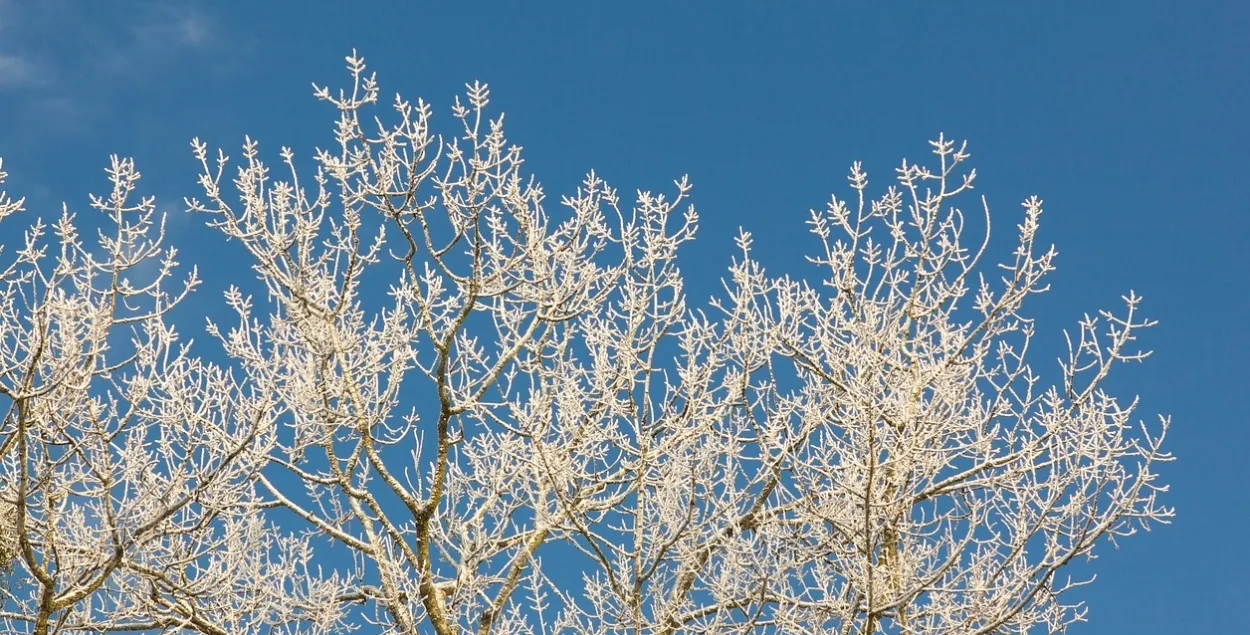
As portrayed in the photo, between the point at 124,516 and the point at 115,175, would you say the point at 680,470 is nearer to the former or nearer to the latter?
the point at 124,516

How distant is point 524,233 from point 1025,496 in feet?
14.4

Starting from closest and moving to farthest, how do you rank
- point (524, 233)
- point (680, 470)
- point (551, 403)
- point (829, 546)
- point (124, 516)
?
point (124, 516) < point (829, 546) < point (680, 470) < point (524, 233) < point (551, 403)

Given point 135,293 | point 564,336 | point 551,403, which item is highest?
point 564,336

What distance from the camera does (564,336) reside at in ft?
34.8

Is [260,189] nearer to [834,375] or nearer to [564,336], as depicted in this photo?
[564,336]

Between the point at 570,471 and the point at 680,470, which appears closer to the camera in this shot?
the point at 680,470

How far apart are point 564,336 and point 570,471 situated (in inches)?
70.8

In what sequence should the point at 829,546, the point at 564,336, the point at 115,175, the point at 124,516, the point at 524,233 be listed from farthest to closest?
the point at 564,336
the point at 524,233
the point at 829,546
the point at 115,175
the point at 124,516

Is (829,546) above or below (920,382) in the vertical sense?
below

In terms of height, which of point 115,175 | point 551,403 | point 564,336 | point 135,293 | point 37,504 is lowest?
point 37,504

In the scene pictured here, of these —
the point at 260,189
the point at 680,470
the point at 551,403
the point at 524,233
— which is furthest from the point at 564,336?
the point at 260,189

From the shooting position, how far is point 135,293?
292 inches

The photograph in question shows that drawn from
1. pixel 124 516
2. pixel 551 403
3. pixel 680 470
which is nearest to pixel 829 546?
pixel 680 470

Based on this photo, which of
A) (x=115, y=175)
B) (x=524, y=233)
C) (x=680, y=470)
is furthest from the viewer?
(x=524, y=233)
